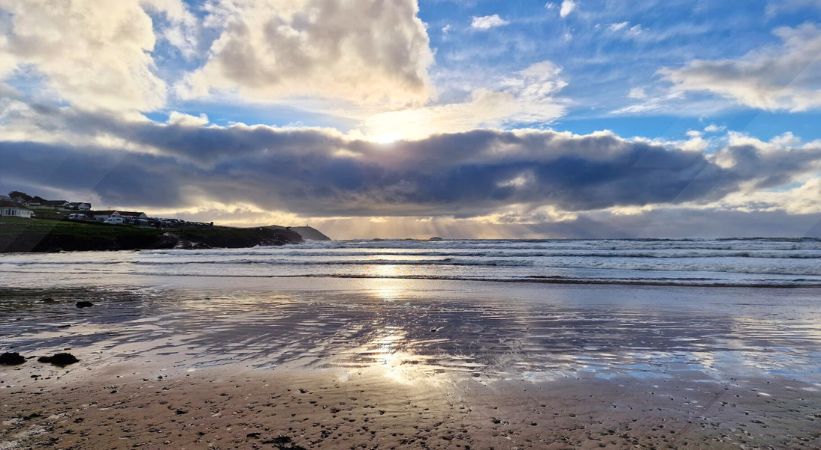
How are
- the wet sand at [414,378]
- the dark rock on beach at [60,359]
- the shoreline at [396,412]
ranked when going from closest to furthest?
1. the shoreline at [396,412]
2. the wet sand at [414,378]
3. the dark rock on beach at [60,359]

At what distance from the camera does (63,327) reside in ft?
39.9

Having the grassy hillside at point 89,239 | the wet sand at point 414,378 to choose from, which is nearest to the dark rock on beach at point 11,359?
the wet sand at point 414,378

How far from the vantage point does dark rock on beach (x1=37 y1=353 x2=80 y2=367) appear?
8.44 m

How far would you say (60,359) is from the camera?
8.46 meters

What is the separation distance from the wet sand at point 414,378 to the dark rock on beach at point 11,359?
206 mm

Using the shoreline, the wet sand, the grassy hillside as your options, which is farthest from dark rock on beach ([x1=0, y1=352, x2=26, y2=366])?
the grassy hillside

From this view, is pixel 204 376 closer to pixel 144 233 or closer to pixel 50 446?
pixel 50 446

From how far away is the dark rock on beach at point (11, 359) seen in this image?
8.44 meters

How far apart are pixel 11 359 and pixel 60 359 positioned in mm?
912

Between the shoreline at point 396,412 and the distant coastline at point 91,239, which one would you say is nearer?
the shoreline at point 396,412

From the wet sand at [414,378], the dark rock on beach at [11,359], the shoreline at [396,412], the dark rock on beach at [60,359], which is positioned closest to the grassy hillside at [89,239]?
the wet sand at [414,378]

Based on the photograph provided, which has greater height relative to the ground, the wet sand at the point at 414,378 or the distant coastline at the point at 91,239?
the distant coastline at the point at 91,239

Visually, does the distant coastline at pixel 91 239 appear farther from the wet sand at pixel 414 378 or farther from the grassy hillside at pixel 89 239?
the wet sand at pixel 414 378

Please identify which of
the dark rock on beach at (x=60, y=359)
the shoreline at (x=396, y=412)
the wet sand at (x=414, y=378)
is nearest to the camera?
the shoreline at (x=396, y=412)
